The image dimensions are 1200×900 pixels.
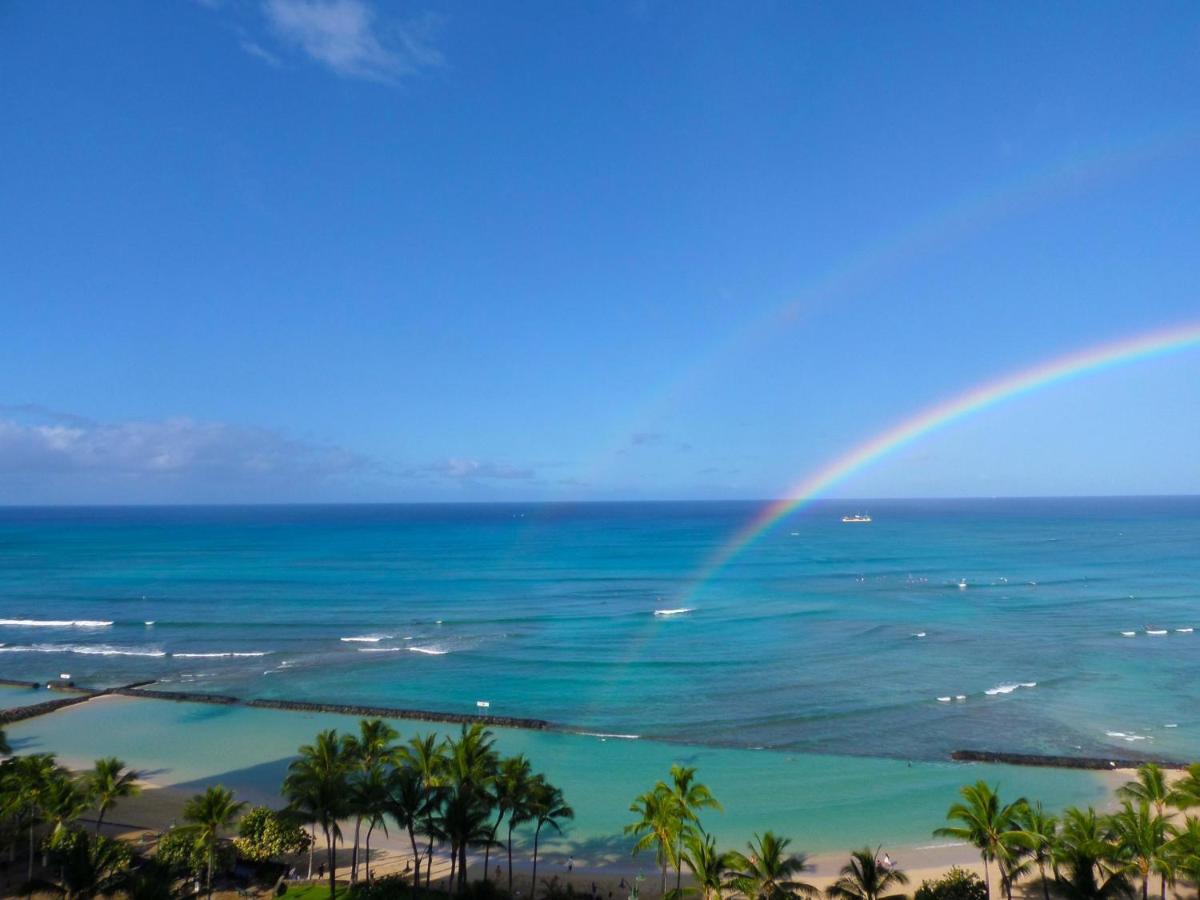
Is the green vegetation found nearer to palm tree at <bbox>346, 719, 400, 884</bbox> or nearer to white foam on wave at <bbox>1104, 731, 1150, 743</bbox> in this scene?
palm tree at <bbox>346, 719, 400, 884</bbox>

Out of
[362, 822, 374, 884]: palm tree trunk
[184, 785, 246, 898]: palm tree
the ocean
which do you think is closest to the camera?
[184, 785, 246, 898]: palm tree

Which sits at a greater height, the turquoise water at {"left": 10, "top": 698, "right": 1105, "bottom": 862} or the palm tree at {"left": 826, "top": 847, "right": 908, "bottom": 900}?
the palm tree at {"left": 826, "top": 847, "right": 908, "bottom": 900}

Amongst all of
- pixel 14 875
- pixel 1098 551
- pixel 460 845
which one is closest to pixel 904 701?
pixel 460 845

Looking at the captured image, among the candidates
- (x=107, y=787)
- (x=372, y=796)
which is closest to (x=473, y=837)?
(x=372, y=796)

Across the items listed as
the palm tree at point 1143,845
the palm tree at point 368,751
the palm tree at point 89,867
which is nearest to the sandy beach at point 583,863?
the palm tree at point 368,751

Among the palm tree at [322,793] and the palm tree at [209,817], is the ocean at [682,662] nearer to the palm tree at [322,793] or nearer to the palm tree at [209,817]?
the palm tree at [322,793]

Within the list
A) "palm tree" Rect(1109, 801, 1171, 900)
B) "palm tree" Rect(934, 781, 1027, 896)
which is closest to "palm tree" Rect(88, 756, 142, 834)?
"palm tree" Rect(934, 781, 1027, 896)

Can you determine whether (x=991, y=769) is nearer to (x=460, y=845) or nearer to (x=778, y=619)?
(x=460, y=845)
